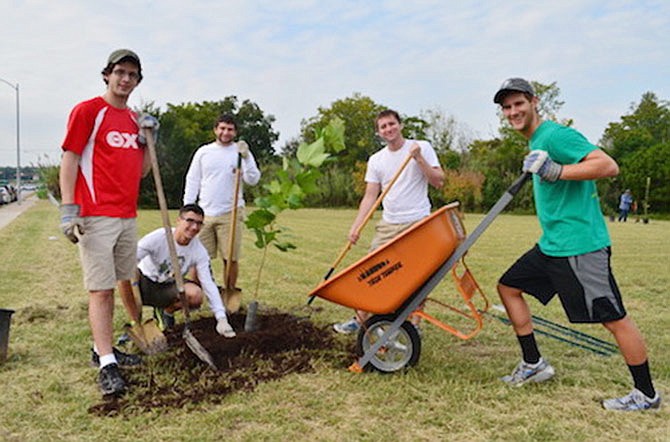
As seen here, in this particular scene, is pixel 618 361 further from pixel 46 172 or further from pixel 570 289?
pixel 46 172

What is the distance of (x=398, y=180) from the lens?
4035 mm

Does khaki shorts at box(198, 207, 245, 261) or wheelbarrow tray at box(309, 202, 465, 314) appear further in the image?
khaki shorts at box(198, 207, 245, 261)

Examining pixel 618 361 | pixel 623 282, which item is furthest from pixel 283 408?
pixel 623 282

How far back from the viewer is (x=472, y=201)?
32.0 m

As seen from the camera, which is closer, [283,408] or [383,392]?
[283,408]

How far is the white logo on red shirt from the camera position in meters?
3.19

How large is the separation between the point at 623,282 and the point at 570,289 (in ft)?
15.5

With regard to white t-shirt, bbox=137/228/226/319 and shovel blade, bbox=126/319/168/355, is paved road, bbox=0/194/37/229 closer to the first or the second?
white t-shirt, bbox=137/228/226/319

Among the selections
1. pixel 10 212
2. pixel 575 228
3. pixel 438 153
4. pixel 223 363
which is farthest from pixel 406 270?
pixel 438 153

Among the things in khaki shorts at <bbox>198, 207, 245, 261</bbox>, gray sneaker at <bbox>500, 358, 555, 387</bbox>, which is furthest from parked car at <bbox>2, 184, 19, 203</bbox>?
gray sneaker at <bbox>500, 358, 555, 387</bbox>

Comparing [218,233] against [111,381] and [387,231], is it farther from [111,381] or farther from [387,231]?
[111,381]

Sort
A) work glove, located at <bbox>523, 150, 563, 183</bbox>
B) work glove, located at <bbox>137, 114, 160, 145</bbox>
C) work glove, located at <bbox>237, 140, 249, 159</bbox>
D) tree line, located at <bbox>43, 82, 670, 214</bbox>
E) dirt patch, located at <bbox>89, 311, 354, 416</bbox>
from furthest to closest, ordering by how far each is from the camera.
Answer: tree line, located at <bbox>43, 82, 670, 214</bbox>
work glove, located at <bbox>237, 140, 249, 159</bbox>
work glove, located at <bbox>137, 114, 160, 145</bbox>
dirt patch, located at <bbox>89, 311, 354, 416</bbox>
work glove, located at <bbox>523, 150, 563, 183</bbox>

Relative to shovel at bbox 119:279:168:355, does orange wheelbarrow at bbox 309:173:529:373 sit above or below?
above

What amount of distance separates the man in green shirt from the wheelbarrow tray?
507 millimetres
